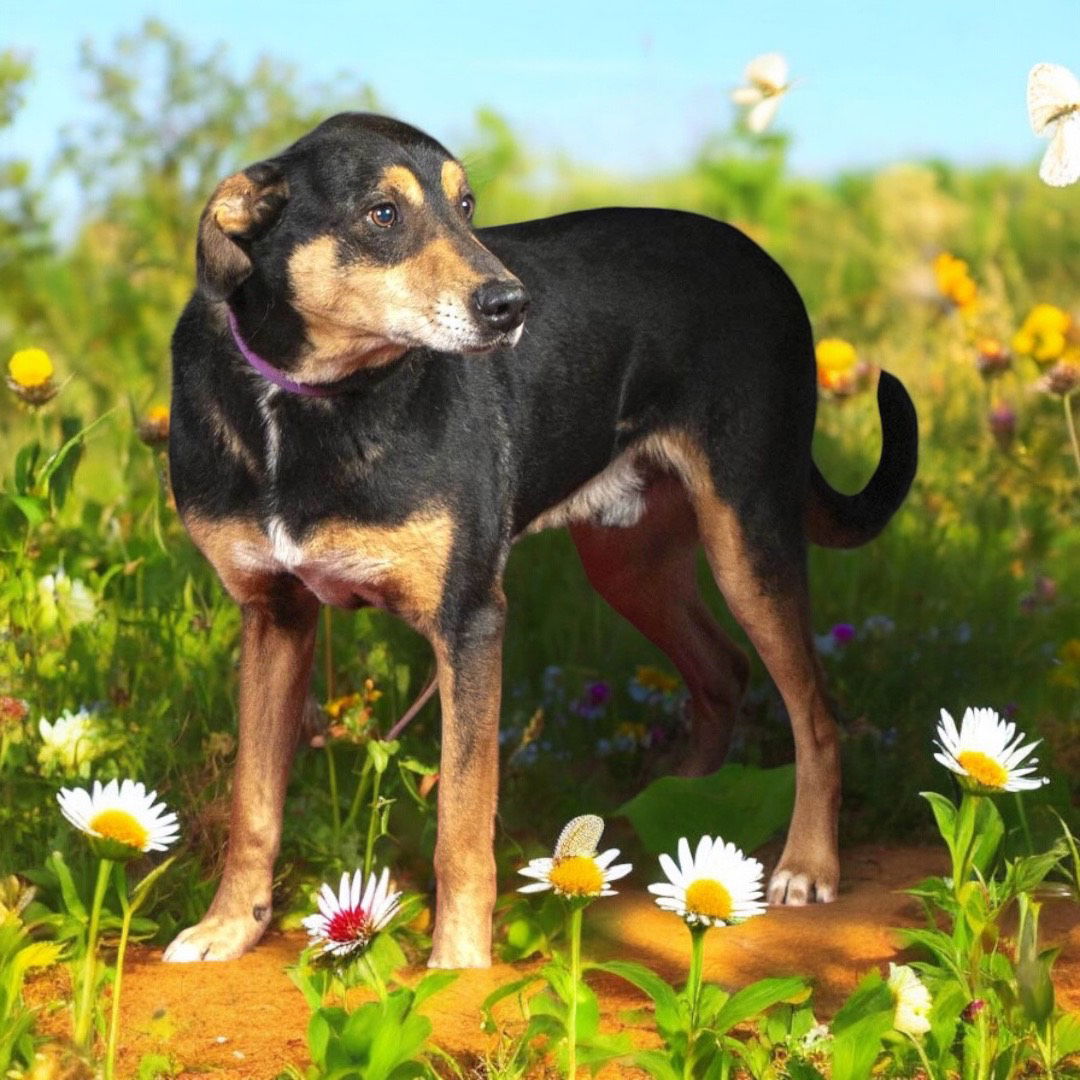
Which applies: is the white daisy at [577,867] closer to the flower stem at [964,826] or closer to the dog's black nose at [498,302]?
the flower stem at [964,826]

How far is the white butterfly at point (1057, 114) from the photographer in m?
3.27

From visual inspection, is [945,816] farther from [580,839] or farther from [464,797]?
[464,797]

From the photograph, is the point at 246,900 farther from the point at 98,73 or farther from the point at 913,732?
the point at 98,73

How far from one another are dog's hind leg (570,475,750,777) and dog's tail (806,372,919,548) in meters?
0.37

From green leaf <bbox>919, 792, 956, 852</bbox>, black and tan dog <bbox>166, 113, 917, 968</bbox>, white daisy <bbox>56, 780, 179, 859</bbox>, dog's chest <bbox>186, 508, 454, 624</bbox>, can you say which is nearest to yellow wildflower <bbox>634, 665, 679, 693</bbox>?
black and tan dog <bbox>166, 113, 917, 968</bbox>

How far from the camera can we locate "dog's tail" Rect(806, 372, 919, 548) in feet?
15.8

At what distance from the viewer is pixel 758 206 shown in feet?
37.2

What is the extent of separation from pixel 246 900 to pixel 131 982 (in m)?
0.35

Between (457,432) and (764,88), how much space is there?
959mm

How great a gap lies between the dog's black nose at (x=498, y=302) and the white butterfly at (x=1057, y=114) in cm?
100

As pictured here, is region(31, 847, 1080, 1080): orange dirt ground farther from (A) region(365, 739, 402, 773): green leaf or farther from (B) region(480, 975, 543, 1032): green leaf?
(A) region(365, 739, 402, 773): green leaf

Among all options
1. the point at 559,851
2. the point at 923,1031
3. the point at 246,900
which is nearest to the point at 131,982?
the point at 246,900

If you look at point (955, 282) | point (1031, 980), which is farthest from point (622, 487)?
point (955, 282)

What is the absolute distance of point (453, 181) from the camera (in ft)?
12.5
